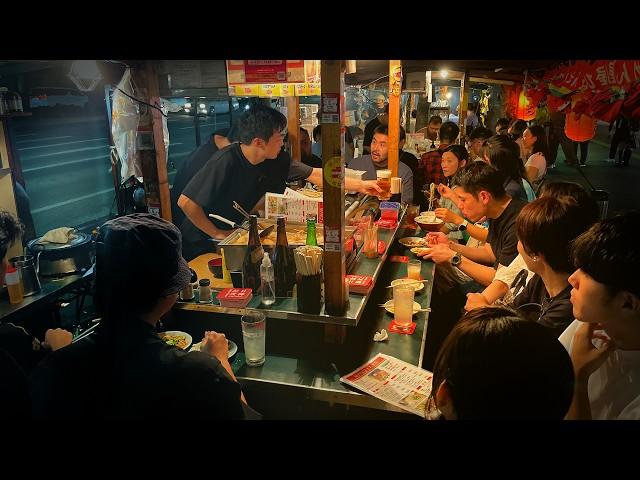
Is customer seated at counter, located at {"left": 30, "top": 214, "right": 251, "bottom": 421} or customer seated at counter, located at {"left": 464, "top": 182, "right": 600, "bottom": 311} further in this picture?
customer seated at counter, located at {"left": 464, "top": 182, "right": 600, "bottom": 311}

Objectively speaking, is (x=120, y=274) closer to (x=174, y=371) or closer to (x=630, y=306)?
(x=174, y=371)

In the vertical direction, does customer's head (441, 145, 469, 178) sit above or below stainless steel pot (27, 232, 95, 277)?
above

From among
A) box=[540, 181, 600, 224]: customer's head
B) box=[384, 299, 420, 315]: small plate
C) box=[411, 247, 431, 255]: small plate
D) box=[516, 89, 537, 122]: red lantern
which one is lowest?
box=[384, 299, 420, 315]: small plate

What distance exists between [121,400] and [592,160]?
79.3 feet

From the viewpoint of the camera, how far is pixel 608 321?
1784 millimetres

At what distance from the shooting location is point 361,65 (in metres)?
6.61

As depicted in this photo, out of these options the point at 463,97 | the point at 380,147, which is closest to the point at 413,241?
the point at 380,147

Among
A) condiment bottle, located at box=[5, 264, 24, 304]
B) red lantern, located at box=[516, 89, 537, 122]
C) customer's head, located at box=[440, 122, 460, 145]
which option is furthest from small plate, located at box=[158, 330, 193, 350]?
red lantern, located at box=[516, 89, 537, 122]

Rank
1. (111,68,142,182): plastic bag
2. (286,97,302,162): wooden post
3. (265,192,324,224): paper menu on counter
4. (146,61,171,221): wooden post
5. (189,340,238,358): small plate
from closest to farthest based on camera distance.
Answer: (189,340,238,358): small plate
(146,61,171,221): wooden post
(111,68,142,182): plastic bag
(265,192,324,224): paper menu on counter
(286,97,302,162): wooden post

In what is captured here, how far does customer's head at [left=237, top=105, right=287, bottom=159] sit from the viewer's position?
15.1ft

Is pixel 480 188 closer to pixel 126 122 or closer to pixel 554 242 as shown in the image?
pixel 554 242

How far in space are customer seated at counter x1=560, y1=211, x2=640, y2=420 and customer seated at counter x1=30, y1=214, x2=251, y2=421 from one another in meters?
1.51

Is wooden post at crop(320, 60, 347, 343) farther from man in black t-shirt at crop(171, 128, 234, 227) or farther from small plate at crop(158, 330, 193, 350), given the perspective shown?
man in black t-shirt at crop(171, 128, 234, 227)
